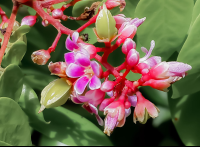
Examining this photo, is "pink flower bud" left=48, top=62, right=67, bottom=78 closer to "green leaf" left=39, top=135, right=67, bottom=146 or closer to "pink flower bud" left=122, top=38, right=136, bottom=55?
"pink flower bud" left=122, top=38, right=136, bottom=55

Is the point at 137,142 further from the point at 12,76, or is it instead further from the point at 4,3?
the point at 4,3

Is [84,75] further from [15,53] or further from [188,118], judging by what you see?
[188,118]

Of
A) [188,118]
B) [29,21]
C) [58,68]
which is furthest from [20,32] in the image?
[188,118]

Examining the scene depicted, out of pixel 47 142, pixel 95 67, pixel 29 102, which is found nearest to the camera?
pixel 95 67

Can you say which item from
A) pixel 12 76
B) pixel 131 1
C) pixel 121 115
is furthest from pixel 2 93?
pixel 131 1

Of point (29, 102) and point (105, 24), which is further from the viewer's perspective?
point (29, 102)

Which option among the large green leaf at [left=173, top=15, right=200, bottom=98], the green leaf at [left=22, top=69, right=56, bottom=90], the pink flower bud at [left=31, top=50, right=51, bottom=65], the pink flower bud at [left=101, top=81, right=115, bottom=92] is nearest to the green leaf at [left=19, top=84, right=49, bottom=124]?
the green leaf at [left=22, top=69, right=56, bottom=90]
